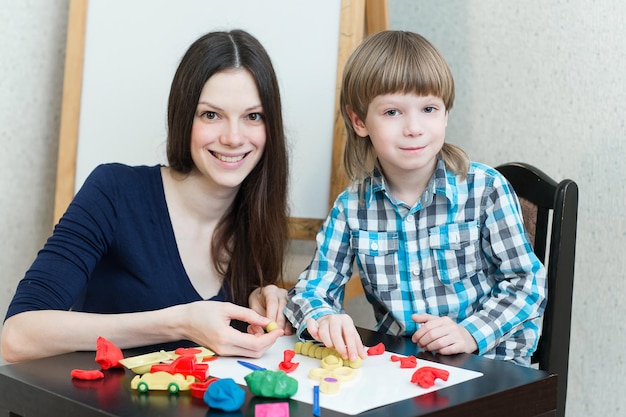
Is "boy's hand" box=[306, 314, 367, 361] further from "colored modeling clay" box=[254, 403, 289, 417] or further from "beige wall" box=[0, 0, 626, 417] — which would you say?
"beige wall" box=[0, 0, 626, 417]

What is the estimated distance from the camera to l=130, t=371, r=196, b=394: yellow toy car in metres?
0.85

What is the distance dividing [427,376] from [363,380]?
3.0 inches

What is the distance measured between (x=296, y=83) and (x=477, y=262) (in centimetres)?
65

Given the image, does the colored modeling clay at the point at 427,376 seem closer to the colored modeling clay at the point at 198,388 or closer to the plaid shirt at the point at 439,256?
the colored modeling clay at the point at 198,388

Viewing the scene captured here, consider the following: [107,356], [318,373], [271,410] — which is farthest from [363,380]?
[107,356]

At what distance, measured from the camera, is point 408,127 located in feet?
4.24

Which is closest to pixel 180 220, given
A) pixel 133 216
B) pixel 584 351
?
pixel 133 216

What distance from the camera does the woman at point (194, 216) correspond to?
1.33m

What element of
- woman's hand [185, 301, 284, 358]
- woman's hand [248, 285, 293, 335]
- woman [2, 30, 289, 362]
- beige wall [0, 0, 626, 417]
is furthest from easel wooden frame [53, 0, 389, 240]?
woman's hand [185, 301, 284, 358]

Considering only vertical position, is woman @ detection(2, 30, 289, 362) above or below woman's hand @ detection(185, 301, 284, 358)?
above

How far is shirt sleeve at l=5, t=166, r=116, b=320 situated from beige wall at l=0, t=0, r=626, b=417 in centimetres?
60

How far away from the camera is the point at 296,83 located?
1782mm

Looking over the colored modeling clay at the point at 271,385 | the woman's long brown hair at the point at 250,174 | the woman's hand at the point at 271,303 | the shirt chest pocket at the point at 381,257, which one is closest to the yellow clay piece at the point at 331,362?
the colored modeling clay at the point at 271,385

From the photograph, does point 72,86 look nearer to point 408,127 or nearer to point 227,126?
point 227,126
